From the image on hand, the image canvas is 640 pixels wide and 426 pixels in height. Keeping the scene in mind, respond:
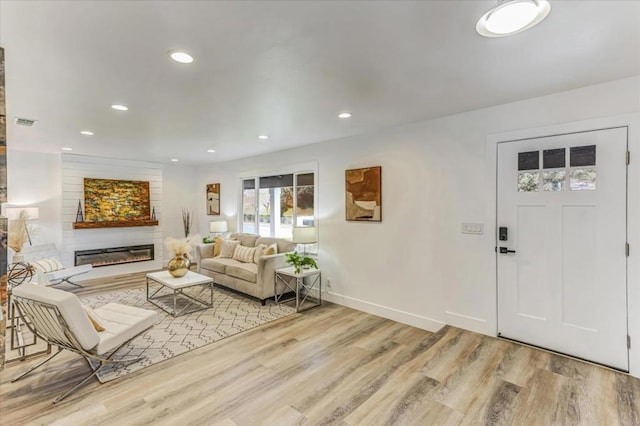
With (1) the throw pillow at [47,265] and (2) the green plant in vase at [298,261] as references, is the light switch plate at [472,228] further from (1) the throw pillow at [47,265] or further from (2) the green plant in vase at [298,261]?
(1) the throw pillow at [47,265]

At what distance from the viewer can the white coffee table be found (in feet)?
13.2

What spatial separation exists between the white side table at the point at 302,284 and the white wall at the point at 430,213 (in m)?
0.19

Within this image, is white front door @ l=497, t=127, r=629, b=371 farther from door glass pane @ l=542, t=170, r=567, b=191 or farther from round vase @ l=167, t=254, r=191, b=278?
round vase @ l=167, t=254, r=191, b=278

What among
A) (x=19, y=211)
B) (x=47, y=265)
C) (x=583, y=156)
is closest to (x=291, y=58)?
(x=583, y=156)

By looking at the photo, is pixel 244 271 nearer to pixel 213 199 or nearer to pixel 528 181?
pixel 213 199

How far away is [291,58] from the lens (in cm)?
207

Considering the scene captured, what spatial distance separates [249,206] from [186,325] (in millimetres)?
3191

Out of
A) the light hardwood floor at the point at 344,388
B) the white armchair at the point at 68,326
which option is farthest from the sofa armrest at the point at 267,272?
the white armchair at the point at 68,326

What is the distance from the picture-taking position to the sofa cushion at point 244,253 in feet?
16.9

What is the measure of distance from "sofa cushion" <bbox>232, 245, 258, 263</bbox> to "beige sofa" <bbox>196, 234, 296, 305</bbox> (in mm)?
84

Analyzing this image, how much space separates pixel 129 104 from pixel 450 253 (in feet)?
12.3

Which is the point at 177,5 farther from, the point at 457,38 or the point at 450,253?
the point at 450,253

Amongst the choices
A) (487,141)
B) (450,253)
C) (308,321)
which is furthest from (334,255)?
(487,141)

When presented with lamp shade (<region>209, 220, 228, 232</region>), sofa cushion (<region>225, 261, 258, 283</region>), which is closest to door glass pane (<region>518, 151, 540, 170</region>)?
sofa cushion (<region>225, 261, 258, 283</region>)
